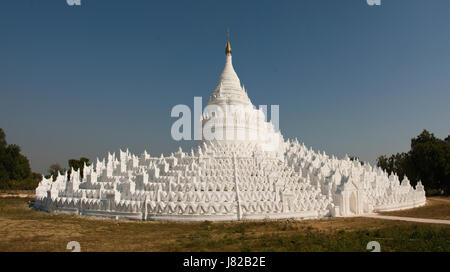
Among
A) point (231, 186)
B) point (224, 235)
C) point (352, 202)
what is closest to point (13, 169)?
point (231, 186)

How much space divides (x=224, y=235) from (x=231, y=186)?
10.4 meters

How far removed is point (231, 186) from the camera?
Answer: 111 ft

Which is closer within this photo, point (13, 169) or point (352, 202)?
point (352, 202)

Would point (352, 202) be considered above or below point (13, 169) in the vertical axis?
below

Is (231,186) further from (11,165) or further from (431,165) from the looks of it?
(11,165)

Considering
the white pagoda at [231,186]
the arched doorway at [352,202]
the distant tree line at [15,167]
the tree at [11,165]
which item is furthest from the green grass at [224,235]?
the tree at [11,165]

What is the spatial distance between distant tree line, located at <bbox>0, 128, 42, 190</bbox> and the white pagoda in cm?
3899

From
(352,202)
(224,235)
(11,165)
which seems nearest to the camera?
(224,235)

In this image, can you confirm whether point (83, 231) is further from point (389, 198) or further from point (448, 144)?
point (448, 144)

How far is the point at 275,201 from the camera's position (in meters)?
31.3

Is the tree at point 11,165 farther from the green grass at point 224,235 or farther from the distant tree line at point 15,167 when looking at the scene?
the green grass at point 224,235

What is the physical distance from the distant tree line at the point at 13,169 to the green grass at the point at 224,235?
196 feet

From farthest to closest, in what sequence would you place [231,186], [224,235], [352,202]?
1. [352,202]
2. [231,186]
3. [224,235]
